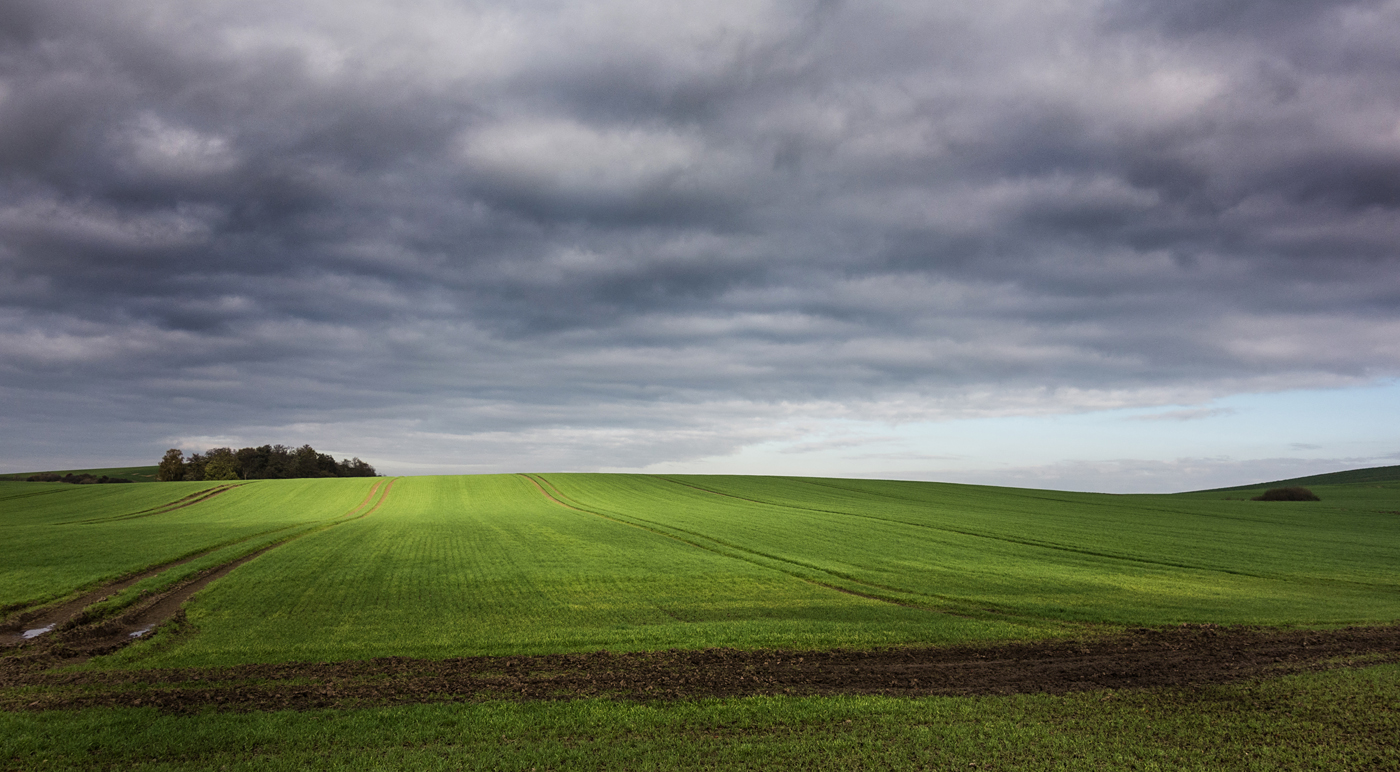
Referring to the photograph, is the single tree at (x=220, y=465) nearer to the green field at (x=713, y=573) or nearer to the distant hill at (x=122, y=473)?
the distant hill at (x=122, y=473)

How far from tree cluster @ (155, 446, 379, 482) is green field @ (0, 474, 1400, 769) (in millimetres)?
64724

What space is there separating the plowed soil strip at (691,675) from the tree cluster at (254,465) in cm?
12462

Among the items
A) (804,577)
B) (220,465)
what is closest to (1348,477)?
(804,577)

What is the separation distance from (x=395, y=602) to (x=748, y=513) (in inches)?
1460

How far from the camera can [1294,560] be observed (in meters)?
36.0

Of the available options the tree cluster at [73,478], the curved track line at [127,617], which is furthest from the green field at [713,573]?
the tree cluster at [73,478]

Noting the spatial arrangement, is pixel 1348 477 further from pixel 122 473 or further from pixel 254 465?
pixel 122 473

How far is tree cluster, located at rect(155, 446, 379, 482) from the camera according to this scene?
398ft

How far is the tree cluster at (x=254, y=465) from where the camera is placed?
121 meters

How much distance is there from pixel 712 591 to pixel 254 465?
5481 inches

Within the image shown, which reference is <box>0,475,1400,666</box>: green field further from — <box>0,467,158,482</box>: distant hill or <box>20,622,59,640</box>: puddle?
<box>0,467,158,482</box>: distant hill

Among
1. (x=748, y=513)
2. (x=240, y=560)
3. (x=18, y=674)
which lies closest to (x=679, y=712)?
(x=18, y=674)

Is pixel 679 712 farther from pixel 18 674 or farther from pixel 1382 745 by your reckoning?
pixel 18 674

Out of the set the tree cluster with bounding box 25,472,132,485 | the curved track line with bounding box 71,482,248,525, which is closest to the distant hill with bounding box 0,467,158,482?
the tree cluster with bounding box 25,472,132,485
